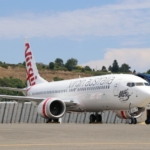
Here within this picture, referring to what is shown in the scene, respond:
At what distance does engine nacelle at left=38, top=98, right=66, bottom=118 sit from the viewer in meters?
36.7

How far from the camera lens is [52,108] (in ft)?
124

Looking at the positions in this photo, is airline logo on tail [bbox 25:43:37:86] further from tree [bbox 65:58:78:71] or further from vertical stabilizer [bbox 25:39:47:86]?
tree [bbox 65:58:78:71]

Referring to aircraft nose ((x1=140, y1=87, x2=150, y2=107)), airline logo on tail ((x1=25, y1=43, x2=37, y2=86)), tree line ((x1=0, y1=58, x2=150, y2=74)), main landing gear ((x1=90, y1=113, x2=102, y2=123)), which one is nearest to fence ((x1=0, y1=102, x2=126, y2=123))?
airline logo on tail ((x1=25, y1=43, x2=37, y2=86))

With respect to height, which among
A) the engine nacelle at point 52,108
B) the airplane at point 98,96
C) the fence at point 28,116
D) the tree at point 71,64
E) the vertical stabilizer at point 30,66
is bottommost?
the fence at point 28,116

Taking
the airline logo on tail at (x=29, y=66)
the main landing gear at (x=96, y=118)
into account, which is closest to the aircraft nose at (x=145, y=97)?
the main landing gear at (x=96, y=118)

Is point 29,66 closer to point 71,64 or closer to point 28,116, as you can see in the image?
point 28,116

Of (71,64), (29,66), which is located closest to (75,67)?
(71,64)

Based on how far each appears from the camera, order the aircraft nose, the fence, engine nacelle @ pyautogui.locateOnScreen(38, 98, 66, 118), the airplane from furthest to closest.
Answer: the fence < engine nacelle @ pyautogui.locateOnScreen(38, 98, 66, 118) < the airplane < the aircraft nose

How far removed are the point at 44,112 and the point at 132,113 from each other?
6.03 metres

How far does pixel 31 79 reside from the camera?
4872 cm

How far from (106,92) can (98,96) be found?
952 millimetres

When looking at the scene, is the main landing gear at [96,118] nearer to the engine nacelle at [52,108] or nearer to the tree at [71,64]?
the engine nacelle at [52,108]

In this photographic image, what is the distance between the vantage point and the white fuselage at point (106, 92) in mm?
33031
